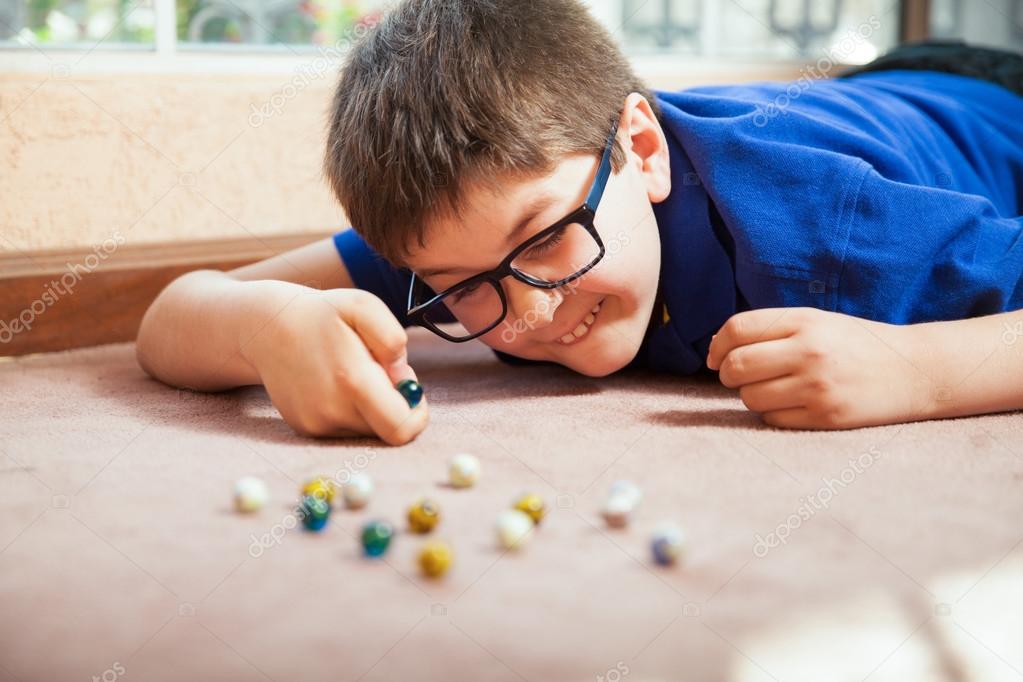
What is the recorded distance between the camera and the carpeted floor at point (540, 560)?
579mm

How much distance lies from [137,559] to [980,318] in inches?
32.1

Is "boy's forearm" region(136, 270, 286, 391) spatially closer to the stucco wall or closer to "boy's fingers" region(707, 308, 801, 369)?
the stucco wall

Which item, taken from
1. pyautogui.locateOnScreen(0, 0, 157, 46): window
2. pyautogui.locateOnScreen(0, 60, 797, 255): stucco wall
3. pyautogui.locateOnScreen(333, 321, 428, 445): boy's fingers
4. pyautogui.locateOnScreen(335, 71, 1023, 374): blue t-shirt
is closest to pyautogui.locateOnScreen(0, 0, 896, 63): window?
pyautogui.locateOnScreen(0, 0, 157, 46): window

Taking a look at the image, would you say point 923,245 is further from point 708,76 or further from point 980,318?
point 708,76

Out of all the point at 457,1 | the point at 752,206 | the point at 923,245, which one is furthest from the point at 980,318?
the point at 457,1

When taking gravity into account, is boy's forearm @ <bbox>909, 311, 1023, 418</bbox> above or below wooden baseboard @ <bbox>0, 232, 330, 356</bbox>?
above

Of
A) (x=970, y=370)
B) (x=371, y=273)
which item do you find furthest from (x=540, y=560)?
(x=371, y=273)

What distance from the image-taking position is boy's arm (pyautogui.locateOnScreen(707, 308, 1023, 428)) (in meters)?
0.91

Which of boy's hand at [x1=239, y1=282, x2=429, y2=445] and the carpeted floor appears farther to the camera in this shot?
boy's hand at [x1=239, y1=282, x2=429, y2=445]

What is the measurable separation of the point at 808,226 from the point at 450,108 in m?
0.40

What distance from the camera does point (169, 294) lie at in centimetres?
120

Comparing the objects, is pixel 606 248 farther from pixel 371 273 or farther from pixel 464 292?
pixel 371 273

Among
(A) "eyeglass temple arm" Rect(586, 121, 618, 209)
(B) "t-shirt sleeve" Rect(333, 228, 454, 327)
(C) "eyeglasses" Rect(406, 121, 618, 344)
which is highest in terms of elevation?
(A) "eyeglass temple arm" Rect(586, 121, 618, 209)

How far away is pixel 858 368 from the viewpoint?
917mm
